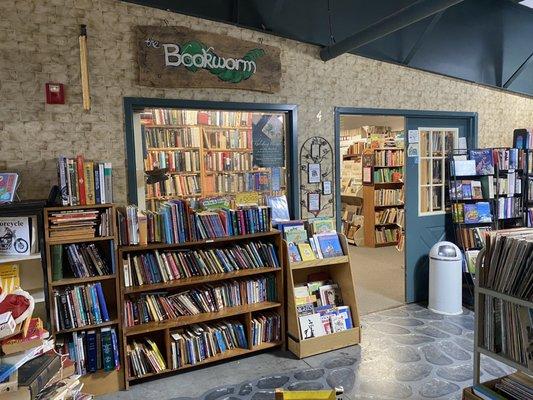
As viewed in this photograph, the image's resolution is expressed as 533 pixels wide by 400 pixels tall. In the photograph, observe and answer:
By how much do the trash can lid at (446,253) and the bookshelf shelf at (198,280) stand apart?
1.81 metres

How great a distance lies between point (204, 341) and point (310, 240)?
4.07 feet

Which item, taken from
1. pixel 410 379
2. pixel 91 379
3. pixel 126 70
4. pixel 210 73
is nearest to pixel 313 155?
pixel 210 73

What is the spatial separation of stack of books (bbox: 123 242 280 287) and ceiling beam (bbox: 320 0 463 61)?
1.86 meters

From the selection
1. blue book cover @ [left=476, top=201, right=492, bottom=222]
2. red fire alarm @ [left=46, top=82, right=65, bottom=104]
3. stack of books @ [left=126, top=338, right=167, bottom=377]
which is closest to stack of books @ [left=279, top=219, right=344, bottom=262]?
stack of books @ [left=126, top=338, right=167, bottom=377]

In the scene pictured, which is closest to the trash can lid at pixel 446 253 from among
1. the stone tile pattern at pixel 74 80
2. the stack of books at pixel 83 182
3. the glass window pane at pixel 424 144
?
the glass window pane at pixel 424 144

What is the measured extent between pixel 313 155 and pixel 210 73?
125 centimetres

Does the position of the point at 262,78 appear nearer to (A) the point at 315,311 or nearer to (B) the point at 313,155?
(B) the point at 313,155

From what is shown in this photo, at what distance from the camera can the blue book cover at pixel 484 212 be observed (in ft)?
14.8

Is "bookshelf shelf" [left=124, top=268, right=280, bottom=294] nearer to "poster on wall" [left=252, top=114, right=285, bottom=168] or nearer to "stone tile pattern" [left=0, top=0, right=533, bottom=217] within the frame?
"stone tile pattern" [left=0, top=0, right=533, bottom=217]

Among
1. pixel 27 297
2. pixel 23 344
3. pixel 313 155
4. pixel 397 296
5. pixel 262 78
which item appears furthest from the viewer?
pixel 397 296

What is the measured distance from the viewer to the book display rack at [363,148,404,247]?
7.72m

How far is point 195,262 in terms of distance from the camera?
327 cm

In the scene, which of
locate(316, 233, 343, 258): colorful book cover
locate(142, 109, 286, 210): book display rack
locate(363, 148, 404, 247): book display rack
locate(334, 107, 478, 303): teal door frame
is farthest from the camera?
locate(363, 148, 404, 247): book display rack

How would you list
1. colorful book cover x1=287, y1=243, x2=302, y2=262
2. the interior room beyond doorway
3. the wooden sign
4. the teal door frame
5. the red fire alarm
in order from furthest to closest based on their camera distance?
the interior room beyond doorway
the teal door frame
colorful book cover x1=287, y1=243, x2=302, y2=262
the wooden sign
the red fire alarm
